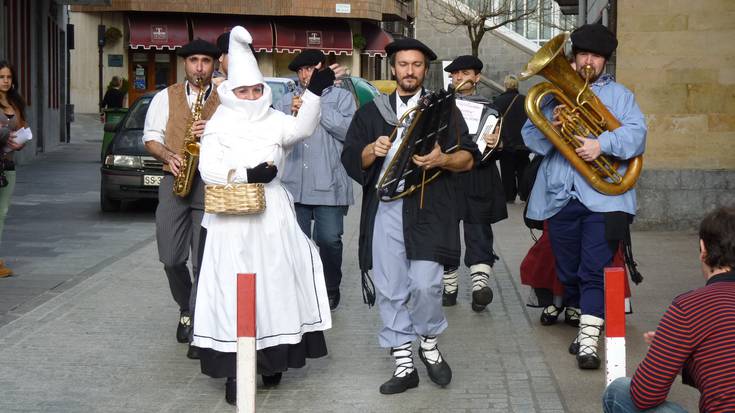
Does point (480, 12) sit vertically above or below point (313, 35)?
above

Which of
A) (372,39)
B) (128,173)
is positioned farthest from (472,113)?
(372,39)

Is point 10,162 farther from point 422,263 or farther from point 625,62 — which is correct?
point 625,62

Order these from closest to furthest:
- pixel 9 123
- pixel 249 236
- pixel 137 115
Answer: pixel 249 236 < pixel 9 123 < pixel 137 115

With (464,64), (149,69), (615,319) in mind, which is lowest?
(615,319)

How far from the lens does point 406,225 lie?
6543 mm

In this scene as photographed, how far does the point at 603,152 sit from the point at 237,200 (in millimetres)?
2133

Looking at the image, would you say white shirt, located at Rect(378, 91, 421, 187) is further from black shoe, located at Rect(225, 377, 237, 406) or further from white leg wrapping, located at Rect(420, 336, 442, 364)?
black shoe, located at Rect(225, 377, 237, 406)

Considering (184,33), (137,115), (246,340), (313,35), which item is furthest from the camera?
(313,35)

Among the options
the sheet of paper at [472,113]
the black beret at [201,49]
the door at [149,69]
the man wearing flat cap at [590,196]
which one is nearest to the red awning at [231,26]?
the door at [149,69]

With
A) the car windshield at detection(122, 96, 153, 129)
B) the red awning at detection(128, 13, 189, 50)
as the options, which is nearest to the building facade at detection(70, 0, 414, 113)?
the red awning at detection(128, 13, 189, 50)

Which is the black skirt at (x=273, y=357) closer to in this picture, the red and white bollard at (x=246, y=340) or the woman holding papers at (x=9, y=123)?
the red and white bollard at (x=246, y=340)

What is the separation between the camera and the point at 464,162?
258 inches

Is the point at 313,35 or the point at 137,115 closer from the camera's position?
the point at 137,115

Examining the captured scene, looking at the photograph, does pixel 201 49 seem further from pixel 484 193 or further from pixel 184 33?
pixel 184 33
